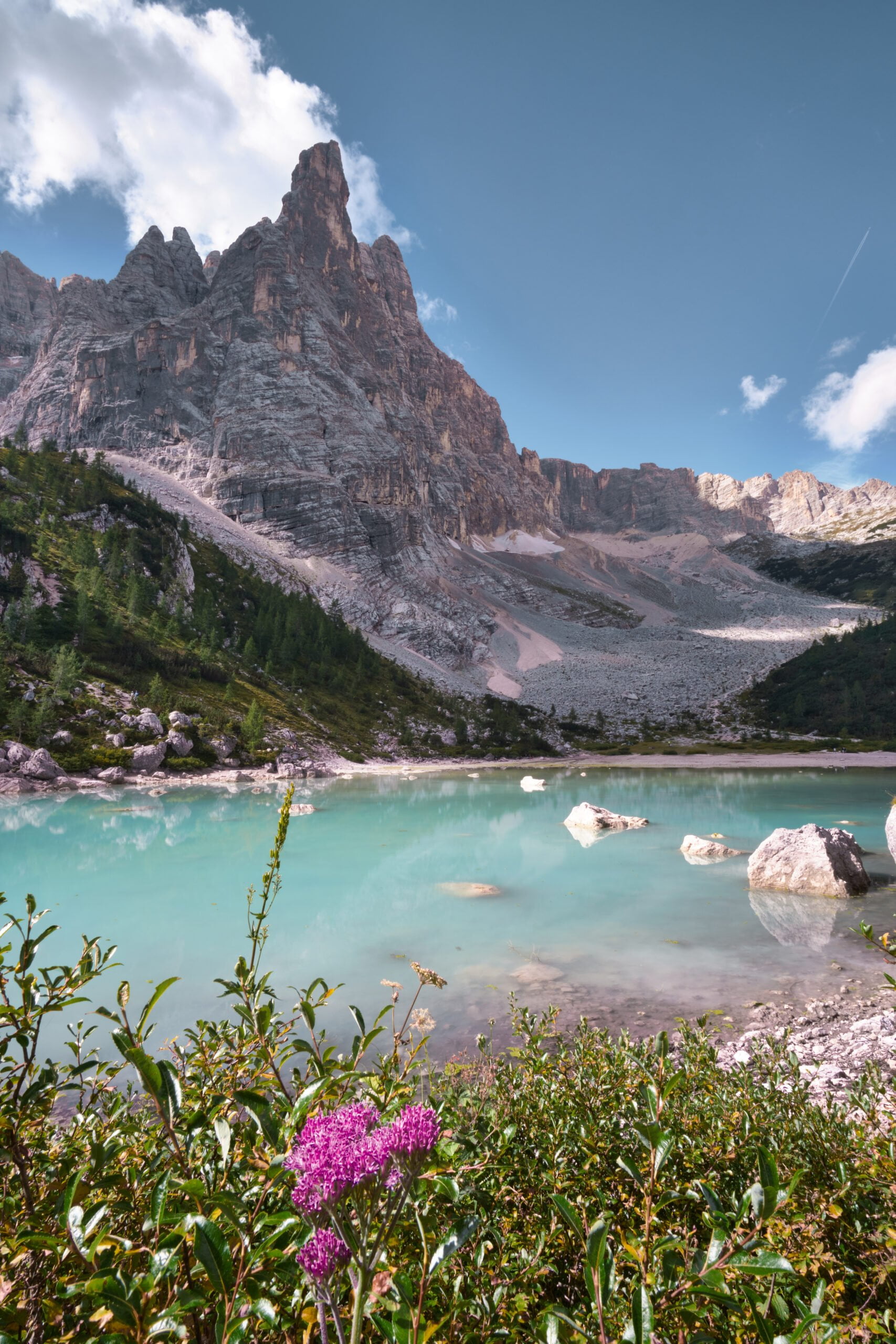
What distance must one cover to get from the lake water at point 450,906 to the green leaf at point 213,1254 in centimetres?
444

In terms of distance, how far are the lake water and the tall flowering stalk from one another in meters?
4.55

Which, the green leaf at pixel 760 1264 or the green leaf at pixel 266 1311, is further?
the green leaf at pixel 266 1311

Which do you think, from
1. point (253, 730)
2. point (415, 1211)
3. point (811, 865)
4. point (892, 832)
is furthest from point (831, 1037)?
point (253, 730)

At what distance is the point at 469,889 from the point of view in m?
17.9

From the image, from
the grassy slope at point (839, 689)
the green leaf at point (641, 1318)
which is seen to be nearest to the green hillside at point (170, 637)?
the grassy slope at point (839, 689)

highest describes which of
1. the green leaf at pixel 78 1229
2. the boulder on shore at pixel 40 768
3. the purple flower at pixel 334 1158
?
the purple flower at pixel 334 1158

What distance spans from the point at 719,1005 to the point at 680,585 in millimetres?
183771

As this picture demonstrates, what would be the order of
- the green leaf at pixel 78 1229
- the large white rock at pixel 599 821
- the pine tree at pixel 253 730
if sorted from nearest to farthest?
the green leaf at pixel 78 1229, the large white rock at pixel 599 821, the pine tree at pixel 253 730

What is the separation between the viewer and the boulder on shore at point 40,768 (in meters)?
36.8

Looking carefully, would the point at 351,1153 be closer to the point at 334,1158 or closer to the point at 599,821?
the point at 334,1158

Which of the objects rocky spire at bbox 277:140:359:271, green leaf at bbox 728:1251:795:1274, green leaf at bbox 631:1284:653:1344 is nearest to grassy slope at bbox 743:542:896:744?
green leaf at bbox 728:1251:795:1274

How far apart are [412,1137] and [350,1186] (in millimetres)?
145

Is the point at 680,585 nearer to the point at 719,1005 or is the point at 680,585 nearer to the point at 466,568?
the point at 466,568

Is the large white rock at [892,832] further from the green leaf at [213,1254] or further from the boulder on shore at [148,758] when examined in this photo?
the boulder on shore at [148,758]
